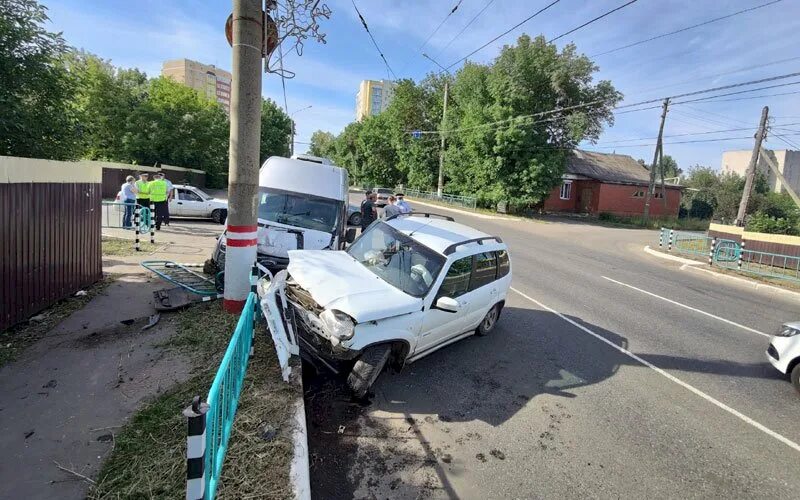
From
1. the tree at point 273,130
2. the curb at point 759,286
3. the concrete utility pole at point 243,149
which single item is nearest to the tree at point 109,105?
the tree at point 273,130

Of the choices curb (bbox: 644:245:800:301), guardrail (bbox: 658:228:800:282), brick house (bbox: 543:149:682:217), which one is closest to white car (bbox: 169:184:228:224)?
curb (bbox: 644:245:800:301)

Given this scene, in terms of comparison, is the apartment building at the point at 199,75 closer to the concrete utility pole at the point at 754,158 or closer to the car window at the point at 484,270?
the concrete utility pole at the point at 754,158

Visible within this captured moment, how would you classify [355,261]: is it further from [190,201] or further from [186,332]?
[190,201]

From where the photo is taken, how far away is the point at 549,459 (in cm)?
388

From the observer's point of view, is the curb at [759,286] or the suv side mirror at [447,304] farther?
the curb at [759,286]

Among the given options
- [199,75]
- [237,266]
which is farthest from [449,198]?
[199,75]

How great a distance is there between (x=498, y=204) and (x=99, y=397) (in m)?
34.0

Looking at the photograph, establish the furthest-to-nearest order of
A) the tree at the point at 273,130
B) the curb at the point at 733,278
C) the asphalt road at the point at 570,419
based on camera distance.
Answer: the tree at the point at 273,130 < the curb at the point at 733,278 < the asphalt road at the point at 570,419

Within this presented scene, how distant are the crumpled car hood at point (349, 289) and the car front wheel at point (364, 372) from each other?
0.42 meters

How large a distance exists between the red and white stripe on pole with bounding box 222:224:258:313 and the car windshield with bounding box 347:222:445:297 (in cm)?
142

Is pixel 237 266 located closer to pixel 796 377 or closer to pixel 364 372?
pixel 364 372

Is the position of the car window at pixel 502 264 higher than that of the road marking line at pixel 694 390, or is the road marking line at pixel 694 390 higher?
the car window at pixel 502 264

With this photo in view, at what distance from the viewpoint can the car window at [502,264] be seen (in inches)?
259

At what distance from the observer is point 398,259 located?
5.56 metres
